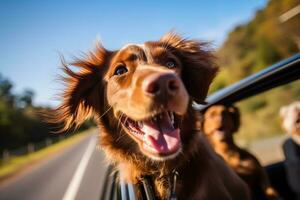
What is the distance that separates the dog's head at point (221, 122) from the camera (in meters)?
3.67

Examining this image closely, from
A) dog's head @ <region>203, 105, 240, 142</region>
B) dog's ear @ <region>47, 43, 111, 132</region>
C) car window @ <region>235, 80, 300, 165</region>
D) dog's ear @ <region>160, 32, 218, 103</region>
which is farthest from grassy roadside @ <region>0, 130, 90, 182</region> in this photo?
dog's ear @ <region>160, 32, 218, 103</region>

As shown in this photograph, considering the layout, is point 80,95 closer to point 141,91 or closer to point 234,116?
point 141,91

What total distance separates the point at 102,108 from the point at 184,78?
0.83 meters

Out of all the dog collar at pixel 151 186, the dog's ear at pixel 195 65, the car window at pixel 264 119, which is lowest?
the car window at pixel 264 119

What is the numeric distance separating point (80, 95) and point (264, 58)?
31156mm

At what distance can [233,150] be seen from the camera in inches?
156

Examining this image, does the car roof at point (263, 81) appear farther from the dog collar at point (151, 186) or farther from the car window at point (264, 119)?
the car window at point (264, 119)

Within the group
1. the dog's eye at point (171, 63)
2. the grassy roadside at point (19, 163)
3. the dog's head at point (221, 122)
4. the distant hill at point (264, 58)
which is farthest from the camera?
the grassy roadside at point (19, 163)

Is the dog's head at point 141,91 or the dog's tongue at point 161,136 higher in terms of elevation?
the dog's head at point 141,91

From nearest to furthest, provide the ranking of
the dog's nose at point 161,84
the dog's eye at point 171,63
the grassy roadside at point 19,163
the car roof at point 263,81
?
the dog's nose at point 161,84, the car roof at point 263,81, the dog's eye at point 171,63, the grassy roadside at point 19,163

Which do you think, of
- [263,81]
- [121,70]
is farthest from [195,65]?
[121,70]

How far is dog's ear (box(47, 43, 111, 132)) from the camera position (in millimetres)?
3334

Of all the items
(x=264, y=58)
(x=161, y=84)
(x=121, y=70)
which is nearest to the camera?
(x=161, y=84)

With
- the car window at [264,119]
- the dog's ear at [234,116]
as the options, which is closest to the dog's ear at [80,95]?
the dog's ear at [234,116]
